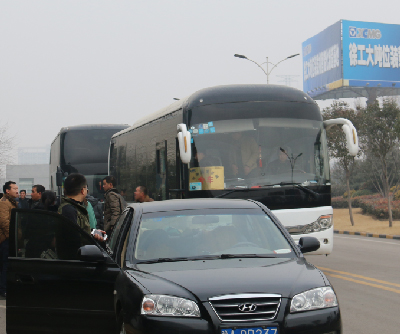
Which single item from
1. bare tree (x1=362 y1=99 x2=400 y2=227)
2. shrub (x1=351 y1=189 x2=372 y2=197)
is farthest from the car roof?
shrub (x1=351 y1=189 x2=372 y2=197)

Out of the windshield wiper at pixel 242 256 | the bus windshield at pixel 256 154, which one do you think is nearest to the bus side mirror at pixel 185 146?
the bus windshield at pixel 256 154

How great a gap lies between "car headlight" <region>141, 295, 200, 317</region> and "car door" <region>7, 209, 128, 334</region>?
100 centimetres

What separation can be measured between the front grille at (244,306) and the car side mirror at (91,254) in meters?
1.33

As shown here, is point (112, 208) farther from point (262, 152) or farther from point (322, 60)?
point (322, 60)

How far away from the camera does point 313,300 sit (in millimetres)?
5203

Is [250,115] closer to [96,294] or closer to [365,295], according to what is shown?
[365,295]

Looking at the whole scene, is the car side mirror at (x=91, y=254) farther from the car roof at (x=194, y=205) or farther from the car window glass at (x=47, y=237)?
the car roof at (x=194, y=205)

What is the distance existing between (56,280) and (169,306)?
5.36 feet

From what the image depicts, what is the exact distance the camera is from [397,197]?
42656 mm

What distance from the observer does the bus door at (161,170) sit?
14969 millimetres

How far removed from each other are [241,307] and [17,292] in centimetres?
238

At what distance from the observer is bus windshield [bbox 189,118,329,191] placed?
12.9 meters

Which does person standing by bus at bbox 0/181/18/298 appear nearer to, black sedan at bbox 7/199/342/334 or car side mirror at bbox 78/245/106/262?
black sedan at bbox 7/199/342/334

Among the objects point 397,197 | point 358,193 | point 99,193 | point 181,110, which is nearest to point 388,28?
point 358,193
